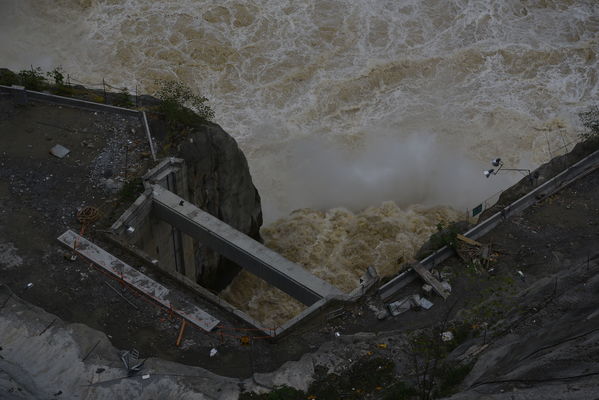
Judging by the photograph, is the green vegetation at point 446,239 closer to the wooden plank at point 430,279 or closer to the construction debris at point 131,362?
the wooden plank at point 430,279

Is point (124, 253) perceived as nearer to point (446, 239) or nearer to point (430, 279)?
point (430, 279)

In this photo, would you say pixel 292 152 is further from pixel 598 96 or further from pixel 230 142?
pixel 598 96

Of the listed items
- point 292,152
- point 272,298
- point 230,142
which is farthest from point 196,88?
point 272,298

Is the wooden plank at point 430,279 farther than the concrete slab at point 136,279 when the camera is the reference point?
Yes

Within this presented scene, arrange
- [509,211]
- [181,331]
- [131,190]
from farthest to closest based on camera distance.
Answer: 1. [131,190]
2. [509,211]
3. [181,331]

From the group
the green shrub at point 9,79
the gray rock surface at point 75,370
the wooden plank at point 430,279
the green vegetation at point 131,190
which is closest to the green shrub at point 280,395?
the gray rock surface at point 75,370

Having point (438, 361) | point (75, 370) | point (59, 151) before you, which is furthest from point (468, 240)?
point (59, 151)
